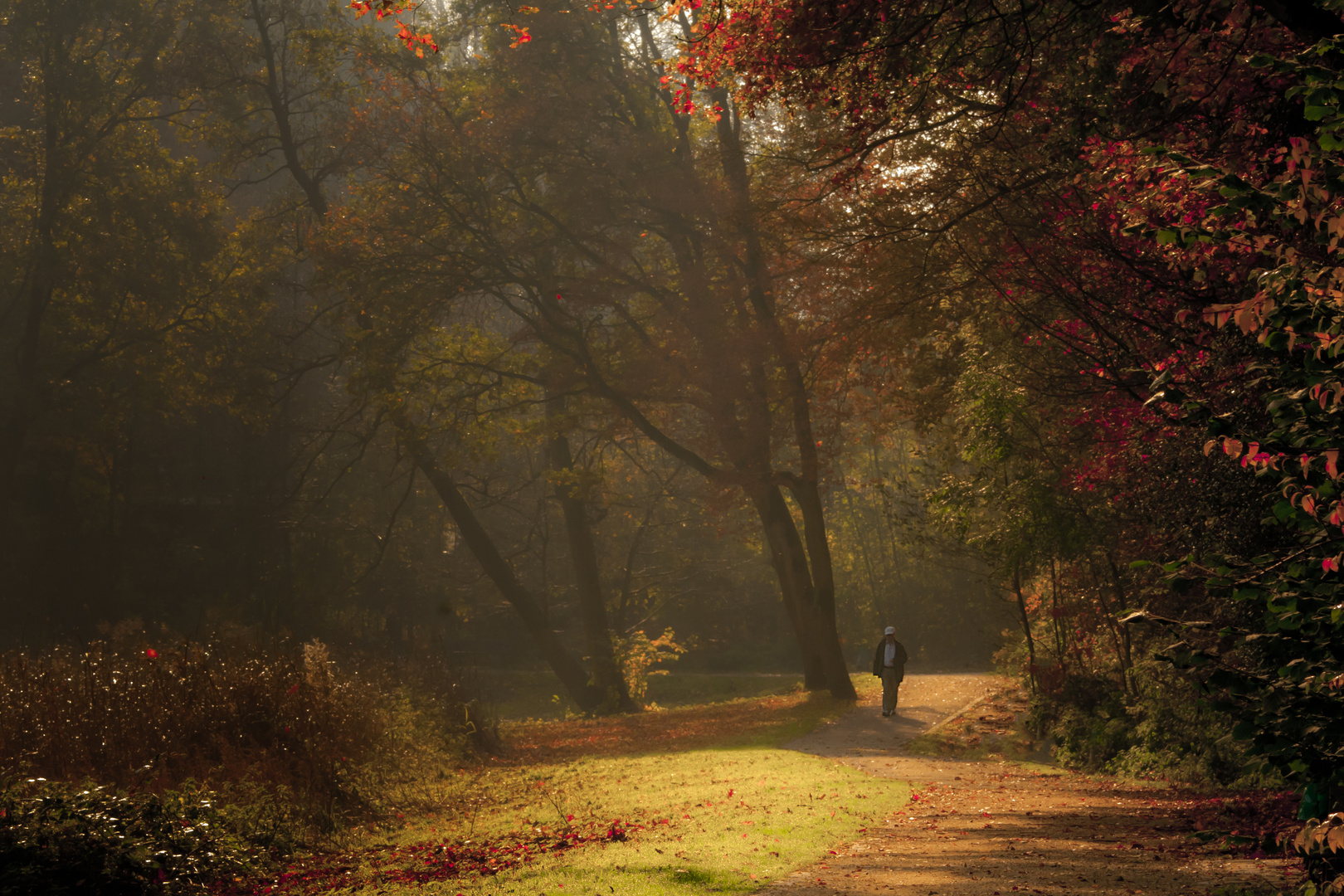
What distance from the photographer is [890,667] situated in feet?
63.7

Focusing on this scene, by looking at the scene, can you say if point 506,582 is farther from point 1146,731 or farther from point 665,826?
point 665,826

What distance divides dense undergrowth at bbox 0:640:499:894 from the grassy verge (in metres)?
0.60

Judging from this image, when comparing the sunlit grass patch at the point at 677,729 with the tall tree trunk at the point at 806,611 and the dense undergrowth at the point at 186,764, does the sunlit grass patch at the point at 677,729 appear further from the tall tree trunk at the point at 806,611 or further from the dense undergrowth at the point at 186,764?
the dense undergrowth at the point at 186,764

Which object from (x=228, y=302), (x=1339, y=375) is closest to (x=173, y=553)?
(x=228, y=302)

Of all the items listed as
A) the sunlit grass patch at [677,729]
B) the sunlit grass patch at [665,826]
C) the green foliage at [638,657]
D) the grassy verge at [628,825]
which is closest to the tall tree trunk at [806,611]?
the sunlit grass patch at [677,729]

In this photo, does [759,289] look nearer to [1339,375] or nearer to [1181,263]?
[1181,263]

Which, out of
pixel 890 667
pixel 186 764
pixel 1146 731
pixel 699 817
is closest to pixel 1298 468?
pixel 699 817

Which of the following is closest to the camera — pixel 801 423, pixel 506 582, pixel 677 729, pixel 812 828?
pixel 812 828

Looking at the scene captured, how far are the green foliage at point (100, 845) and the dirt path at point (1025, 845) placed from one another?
381cm

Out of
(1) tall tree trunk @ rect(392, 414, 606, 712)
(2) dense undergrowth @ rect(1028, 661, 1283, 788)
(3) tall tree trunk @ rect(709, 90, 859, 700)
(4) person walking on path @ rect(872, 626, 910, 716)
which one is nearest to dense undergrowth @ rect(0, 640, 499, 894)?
(2) dense undergrowth @ rect(1028, 661, 1283, 788)

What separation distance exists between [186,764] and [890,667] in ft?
45.5

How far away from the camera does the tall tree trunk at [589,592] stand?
1048 inches

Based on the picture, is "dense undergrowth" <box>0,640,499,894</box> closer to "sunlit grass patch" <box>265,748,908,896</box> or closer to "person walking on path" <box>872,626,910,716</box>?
"sunlit grass patch" <box>265,748,908,896</box>

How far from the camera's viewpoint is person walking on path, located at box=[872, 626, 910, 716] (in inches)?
759
